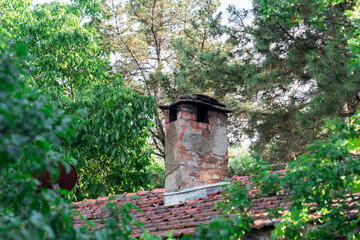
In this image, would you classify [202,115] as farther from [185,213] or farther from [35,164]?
[35,164]

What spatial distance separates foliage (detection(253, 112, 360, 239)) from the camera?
331 centimetres

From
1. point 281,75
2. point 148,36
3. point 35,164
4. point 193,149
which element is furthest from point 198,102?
point 148,36

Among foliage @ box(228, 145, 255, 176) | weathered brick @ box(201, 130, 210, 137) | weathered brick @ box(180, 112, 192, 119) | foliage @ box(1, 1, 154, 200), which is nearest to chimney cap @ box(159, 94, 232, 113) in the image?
weathered brick @ box(180, 112, 192, 119)

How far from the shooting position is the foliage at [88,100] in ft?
30.3

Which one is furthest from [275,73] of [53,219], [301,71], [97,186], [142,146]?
[53,219]

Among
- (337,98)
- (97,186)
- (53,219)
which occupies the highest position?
(337,98)

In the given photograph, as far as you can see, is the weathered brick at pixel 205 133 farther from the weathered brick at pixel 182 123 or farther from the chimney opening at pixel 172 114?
the chimney opening at pixel 172 114

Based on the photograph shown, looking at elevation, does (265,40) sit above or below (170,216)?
above

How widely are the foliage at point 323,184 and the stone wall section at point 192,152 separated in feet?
7.41

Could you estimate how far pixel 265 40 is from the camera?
9.80 metres

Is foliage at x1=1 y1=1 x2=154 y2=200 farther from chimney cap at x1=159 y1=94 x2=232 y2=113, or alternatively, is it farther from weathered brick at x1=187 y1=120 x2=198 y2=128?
weathered brick at x1=187 y1=120 x2=198 y2=128

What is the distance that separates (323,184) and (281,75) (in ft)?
22.8

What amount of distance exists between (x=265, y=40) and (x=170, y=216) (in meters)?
5.54

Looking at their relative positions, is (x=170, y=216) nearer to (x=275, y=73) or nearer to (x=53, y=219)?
(x=53, y=219)
